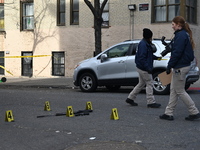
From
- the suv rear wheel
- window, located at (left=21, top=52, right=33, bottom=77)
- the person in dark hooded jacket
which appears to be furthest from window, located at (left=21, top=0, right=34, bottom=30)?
the person in dark hooded jacket

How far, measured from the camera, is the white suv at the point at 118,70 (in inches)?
535

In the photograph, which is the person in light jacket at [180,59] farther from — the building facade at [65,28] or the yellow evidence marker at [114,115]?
the building facade at [65,28]

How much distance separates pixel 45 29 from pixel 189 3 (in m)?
8.58

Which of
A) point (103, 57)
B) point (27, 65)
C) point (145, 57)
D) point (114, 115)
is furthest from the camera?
point (27, 65)

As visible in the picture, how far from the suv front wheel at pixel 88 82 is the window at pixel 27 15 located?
1161cm

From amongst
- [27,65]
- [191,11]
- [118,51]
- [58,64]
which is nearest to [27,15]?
[27,65]

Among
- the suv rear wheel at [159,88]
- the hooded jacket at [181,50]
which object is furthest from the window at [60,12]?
the hooded jacket at [181,50]

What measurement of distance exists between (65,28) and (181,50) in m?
17.0

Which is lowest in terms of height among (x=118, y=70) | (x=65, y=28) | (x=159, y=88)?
(x=159, y=88)

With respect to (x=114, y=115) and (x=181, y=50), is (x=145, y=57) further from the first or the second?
(x=181, y=50)

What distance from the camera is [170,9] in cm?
2152

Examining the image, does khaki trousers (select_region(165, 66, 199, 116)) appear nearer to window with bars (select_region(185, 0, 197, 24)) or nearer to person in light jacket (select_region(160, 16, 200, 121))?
person in light jacket (select_region(160, 16, 200, 121))

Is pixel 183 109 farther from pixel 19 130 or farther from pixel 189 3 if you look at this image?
pixel 189 3

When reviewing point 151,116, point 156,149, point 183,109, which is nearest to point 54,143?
point 156,149
